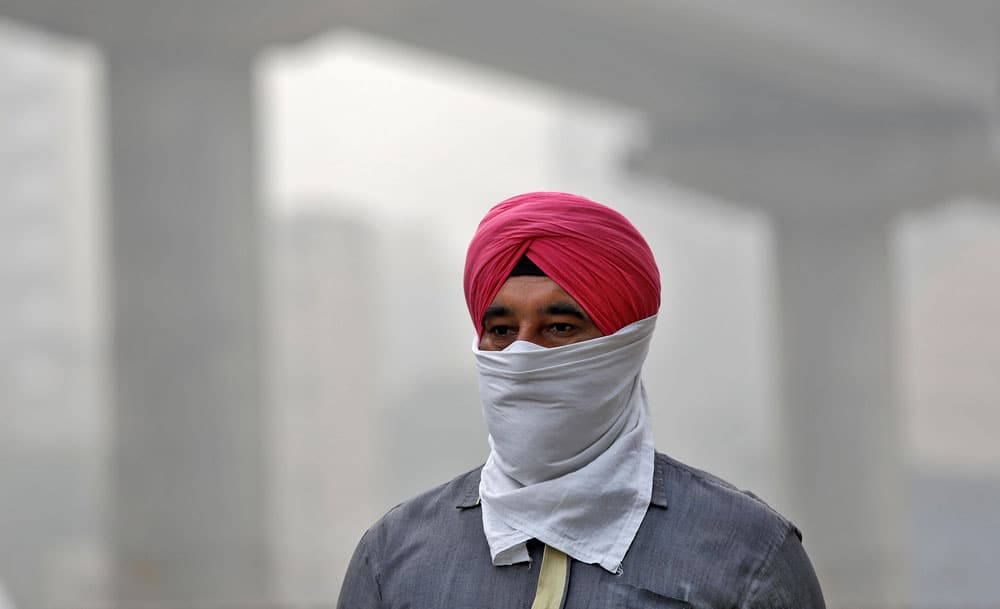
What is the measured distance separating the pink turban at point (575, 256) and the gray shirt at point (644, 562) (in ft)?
0.88

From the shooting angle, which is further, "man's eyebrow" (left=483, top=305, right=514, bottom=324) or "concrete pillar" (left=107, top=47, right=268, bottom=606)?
"concrete pillar" (left=107, top=47, right=268, bottom=606)

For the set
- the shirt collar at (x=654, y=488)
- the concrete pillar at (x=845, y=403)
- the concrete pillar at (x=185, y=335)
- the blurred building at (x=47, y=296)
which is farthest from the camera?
the concrete pillar at (x=845, y=403)

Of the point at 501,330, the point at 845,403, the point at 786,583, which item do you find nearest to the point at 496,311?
the point at 501,330

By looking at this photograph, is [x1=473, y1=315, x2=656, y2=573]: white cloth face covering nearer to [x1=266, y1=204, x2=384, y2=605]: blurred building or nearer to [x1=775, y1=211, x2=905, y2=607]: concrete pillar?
[x1=266, y1=204, x2=384, y2=605]: blurred building

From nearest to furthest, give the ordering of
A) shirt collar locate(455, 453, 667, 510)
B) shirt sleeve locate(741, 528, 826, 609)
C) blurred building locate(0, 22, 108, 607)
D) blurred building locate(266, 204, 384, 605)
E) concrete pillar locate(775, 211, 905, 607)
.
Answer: shirt sleeve locate(741, 528, 826, 609)
shirt collar locate(455, 453, 667, 510)
blurred building locate(0, 22, 108, 607)
blurred building locate(266, 204, 384, 605)
concrete pillar locate(775, 211, 905, 607)

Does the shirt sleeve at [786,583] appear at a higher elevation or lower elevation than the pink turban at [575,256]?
lower

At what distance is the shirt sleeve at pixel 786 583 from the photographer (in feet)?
7.42

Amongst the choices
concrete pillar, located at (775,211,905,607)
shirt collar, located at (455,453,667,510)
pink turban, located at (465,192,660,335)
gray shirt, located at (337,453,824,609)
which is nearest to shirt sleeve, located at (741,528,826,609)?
gray shirt, located at (337,453,824,609)

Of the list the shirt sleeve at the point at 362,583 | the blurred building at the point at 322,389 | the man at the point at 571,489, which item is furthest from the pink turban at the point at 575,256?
the blurred building at the point at 322,389

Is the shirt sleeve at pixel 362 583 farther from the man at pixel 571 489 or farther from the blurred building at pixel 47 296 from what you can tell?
the blurred building at pixel 47 296

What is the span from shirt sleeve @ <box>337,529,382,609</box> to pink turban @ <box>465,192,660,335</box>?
41cm

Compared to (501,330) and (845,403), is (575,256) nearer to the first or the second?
(501,330)

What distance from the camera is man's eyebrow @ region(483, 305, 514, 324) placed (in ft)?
7.89

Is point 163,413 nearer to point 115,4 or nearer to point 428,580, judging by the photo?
point 115,4
